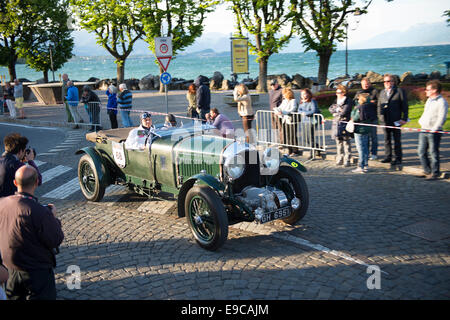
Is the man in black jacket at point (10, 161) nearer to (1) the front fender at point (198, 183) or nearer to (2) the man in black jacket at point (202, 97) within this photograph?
(1) the front fender at point (198, 183)

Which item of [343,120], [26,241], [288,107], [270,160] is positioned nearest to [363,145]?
[343,120]

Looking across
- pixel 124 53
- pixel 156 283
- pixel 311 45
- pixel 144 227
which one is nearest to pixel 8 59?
pixel 124 53

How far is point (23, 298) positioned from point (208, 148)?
3.54 meters

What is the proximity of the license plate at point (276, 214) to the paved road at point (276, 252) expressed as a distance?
15.8 inches

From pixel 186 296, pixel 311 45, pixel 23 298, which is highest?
pixel 311 45

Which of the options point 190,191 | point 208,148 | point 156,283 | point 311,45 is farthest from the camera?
point 311,45

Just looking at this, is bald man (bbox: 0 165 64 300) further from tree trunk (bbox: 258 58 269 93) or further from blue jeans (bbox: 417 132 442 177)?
tree trunk (bbox: 258 58 269 93)

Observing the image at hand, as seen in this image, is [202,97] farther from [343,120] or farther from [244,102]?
[343,120]

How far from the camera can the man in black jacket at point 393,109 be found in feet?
31.5

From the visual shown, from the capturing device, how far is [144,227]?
23.0ft

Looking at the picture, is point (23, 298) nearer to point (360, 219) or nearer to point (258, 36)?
point (360, 219)

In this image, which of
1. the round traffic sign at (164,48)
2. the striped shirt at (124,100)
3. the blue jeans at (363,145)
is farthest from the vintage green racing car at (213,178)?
Answer: the striped shirt at (124,100)

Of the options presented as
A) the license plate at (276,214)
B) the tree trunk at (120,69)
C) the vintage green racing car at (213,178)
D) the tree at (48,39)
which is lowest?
the license plate at (276,214)

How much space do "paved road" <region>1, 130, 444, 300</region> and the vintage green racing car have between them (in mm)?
429
